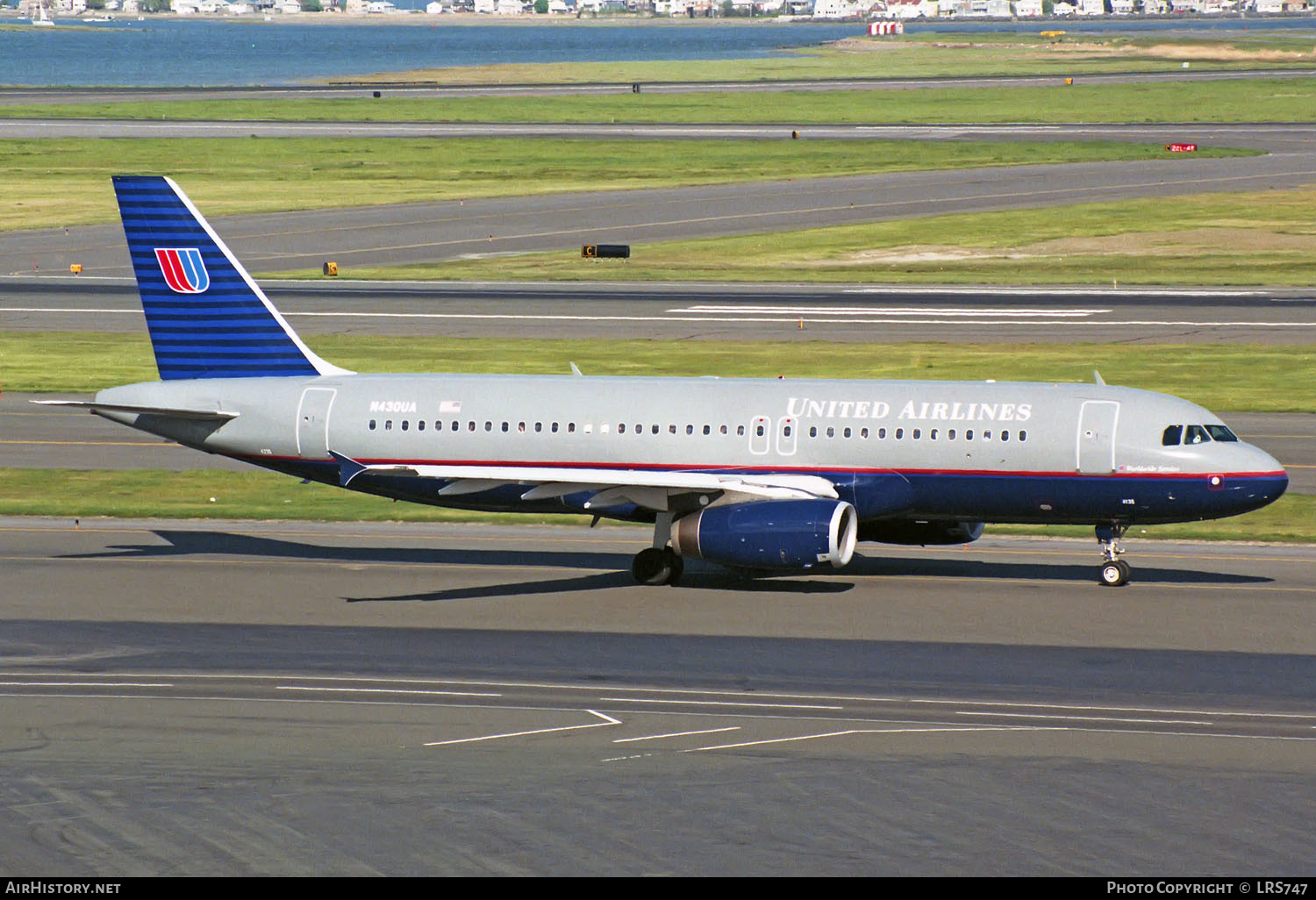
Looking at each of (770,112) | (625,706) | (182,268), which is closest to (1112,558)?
(625,706)

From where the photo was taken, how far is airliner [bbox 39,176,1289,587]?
38.6m

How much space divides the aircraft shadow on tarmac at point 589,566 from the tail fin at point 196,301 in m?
4.31

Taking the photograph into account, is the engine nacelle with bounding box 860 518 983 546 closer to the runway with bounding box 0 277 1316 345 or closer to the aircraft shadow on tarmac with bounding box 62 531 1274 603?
the aircraft shadow on tarmac with bounding box 62 531 1274 603

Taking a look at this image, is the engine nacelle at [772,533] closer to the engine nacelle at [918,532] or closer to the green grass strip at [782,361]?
the engine nacelle at [918,532]

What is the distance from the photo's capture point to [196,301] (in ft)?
142

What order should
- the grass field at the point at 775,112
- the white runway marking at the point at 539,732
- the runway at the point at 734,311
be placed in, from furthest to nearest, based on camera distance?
the grass field at the point at 775,112, the runway at the point at 734,311, the white runway marking at the point at 539,732

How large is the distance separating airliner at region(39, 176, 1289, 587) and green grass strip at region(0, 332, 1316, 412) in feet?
75.7

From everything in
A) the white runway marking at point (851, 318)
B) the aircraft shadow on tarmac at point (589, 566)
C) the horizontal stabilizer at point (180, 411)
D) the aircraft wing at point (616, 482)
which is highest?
the white runway marking at point (851, 318)

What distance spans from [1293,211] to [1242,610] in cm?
8250

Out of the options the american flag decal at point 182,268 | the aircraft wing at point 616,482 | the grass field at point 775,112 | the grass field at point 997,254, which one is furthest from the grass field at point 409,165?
the aircraft wing at point 616,482

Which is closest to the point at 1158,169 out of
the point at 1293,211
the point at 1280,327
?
the point at 1293,211

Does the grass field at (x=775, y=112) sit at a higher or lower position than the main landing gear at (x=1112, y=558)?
higher

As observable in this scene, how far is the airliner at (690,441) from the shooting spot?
38.6 metres

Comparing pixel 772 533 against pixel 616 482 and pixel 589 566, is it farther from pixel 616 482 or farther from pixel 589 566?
pixel 589 566
